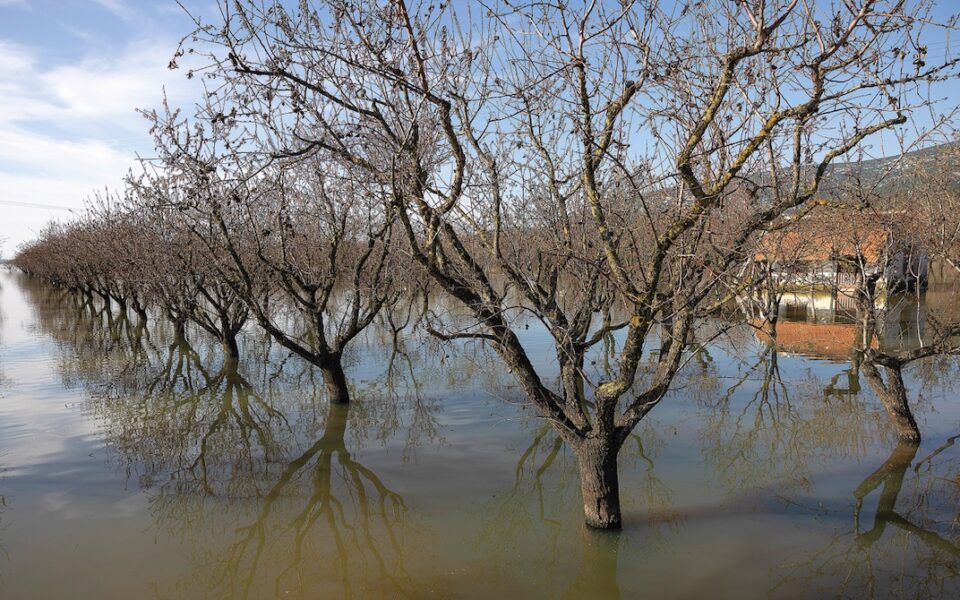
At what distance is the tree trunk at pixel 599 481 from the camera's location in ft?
18.8

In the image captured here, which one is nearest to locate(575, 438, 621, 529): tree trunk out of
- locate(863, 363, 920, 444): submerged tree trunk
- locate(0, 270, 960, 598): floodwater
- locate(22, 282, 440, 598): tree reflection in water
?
locate(0, 270, 960, 598): floodwater

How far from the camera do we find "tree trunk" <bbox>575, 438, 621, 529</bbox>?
5734 millimetres

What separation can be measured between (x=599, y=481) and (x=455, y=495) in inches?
72.9

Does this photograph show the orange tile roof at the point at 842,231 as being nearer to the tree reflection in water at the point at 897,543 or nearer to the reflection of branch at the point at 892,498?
the reflection of branch at the point at 892,498

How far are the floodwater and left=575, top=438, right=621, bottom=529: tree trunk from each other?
0.57 feet

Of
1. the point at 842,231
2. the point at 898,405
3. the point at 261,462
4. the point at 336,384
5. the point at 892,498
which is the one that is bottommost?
the point at 892,498

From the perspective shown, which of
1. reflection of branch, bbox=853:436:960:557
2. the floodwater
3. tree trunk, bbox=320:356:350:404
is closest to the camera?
the floodwater

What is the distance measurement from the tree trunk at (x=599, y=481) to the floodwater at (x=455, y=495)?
174mm

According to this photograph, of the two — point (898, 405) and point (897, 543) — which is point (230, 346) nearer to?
point (898, 405)

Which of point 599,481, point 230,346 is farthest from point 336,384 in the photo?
point 599,481

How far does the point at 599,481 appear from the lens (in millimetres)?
5848

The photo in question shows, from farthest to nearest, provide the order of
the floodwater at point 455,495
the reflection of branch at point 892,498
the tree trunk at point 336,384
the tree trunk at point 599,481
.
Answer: the tree trunk at point 336,384, the reflection of branch at point 892,498, the tree trunk at point 599,481, the floodwater at point 455,495

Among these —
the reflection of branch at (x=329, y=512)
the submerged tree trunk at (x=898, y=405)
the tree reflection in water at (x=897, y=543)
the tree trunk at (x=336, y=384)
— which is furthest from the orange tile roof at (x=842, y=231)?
the tree trunk at (x=336, y=384)

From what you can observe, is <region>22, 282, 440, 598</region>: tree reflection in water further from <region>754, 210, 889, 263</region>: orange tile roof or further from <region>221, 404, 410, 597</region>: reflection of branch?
<region>754, 210, 889, 263</region>: orange tile roof
